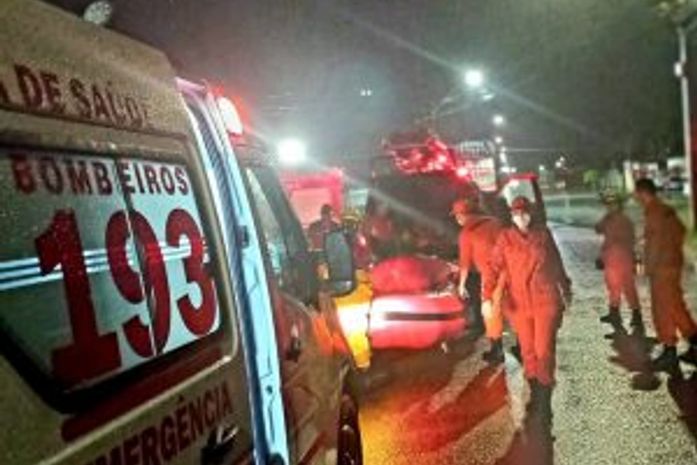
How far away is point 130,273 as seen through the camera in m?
2.40

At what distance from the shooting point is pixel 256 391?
3.16 meters

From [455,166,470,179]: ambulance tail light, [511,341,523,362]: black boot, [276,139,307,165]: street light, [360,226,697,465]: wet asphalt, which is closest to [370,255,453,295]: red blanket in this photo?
[360,226,697,465]: wet asphalt

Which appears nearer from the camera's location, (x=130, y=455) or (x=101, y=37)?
(x=130, y=455)

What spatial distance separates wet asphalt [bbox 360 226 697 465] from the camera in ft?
21.0

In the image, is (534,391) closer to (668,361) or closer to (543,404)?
(543,404)

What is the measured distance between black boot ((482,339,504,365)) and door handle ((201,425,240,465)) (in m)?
6.76

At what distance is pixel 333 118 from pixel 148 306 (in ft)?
141

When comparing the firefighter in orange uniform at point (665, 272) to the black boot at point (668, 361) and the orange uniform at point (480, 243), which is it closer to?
the black boot at point (668, 361)

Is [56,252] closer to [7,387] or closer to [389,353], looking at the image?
[7,387]

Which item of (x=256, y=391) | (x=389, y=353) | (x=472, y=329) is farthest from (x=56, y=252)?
(x=472, y=329)

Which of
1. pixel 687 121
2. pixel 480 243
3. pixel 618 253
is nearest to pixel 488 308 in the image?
pixel 480 243

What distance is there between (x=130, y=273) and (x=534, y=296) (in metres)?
5.04

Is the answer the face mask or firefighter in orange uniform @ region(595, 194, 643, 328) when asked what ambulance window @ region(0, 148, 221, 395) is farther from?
firefighter in orange uniform @ region(595, 194, 643, 328)

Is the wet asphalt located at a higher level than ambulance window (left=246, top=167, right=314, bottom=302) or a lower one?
lower
